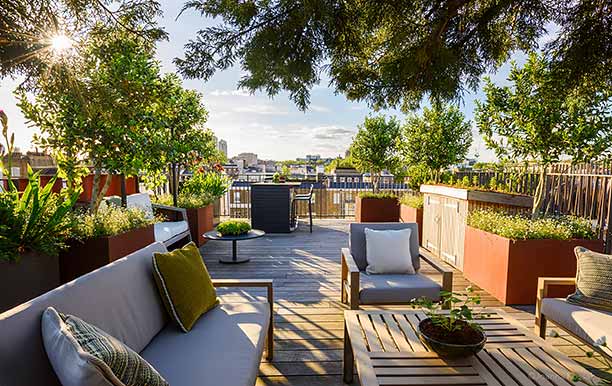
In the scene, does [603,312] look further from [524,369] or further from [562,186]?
[562,186]

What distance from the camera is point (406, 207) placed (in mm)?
6562

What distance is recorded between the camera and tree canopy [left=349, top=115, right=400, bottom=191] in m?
7.78

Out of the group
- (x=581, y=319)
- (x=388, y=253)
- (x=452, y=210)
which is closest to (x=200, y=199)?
(x=388, y=253)

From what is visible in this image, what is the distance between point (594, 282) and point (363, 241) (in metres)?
1.74

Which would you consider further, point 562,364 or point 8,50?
→ point 8,50

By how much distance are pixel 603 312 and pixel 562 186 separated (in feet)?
14.7

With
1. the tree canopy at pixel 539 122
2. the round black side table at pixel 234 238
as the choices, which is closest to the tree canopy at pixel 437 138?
the tree canopy at pixel 539 122

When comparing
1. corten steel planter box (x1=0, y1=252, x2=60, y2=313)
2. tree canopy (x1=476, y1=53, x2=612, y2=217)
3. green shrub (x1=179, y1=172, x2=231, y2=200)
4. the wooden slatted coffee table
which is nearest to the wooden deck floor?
the wooden slatted coffee table

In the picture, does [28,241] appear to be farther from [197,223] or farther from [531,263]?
[531,263]

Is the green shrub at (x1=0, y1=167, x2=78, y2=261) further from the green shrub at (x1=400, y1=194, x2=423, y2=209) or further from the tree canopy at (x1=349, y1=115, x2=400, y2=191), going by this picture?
the tree canopy at (x1=349, y1=115, x2=400, y2=191)

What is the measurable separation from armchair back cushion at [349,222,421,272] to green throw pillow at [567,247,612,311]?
3.90ft

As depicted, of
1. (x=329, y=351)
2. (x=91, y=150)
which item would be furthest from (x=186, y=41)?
(x=91, y=150)

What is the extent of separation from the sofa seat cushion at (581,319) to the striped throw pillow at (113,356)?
2.34 meters

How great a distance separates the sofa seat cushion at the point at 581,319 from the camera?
2047 millimetres
